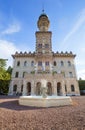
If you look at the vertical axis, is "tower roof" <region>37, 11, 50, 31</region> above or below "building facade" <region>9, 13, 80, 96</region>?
above

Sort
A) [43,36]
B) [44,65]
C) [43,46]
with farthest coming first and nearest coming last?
[43,36] → [43,46] → [44,65]

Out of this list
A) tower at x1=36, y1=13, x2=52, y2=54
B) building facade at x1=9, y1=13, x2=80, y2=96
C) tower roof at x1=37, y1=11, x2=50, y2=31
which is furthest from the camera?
tower roof at x1=37, y1=11, x2=50, y2=31

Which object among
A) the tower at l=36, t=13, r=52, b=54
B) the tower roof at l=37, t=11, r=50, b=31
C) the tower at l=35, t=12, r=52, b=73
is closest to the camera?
the tower at l=35, t=12, r=52, b=73

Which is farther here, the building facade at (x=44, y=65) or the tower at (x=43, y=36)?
the tower at (x=43, y=36)

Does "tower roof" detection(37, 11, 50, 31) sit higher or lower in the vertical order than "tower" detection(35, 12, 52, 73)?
higher

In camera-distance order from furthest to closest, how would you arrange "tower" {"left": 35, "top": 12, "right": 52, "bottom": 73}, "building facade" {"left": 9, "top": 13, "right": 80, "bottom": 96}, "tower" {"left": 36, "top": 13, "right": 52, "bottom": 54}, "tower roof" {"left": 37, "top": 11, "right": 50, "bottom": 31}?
"tower roof" {"left": 37, "top": 11, "right": 50, "bottom": 31}
"tower" {"left": 36, "top": 13, "right": 52, "bottom": 54}
"tower" {"left": 35, "top": 12, "right": 52, "bottom": 73}
"building facade" {"left": 9, "top": 13, "right": 80, "bottom": 96}

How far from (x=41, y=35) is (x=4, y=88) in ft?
70.7

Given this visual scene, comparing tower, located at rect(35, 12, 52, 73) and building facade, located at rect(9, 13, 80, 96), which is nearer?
building facade, located at rect(9, 13, 80, 96)

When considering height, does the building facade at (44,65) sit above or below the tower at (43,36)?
below

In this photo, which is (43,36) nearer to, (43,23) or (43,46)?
(43,46)

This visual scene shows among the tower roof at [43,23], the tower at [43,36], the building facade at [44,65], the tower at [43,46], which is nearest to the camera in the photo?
the building facade at [44,65]

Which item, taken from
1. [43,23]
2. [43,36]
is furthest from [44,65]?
[43,23]

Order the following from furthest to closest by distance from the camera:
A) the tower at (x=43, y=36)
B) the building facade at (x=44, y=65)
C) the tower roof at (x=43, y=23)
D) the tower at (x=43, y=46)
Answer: the tower roof at (x=43, y=23) < the tower at (x=43, y=36) < the tower at (x=43, y=46) < the building facade at (x=44, y=65)

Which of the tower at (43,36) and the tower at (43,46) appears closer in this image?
the tower at (43,46)
